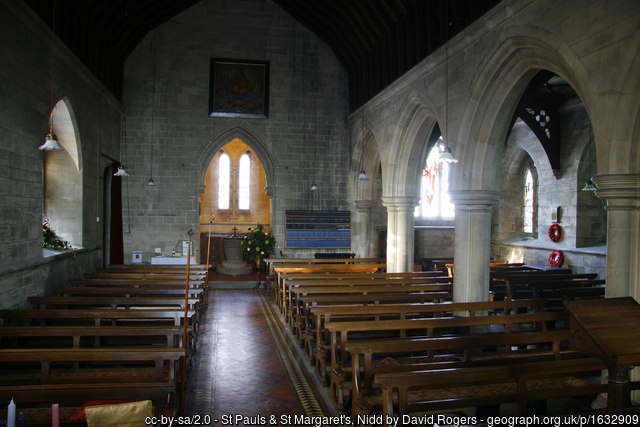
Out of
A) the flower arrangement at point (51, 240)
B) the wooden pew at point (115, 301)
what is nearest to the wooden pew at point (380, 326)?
the wooden pew at point (115, 301)

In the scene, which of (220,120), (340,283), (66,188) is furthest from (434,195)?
(66,188)

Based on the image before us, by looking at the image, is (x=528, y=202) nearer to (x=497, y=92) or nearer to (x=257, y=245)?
(x=257, y=245)

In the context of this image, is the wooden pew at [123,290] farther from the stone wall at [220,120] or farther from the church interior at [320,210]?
the stone wall at [220,120]

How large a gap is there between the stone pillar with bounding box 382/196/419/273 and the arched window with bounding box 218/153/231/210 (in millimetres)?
8759

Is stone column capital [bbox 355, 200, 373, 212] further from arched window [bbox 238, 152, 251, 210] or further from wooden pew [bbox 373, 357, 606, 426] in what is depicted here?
wooden pew [bbox 373, 357, 606, 426]

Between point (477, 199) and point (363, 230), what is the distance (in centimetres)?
732

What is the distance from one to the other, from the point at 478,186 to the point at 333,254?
7.37 m

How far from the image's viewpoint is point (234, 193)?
19125 mm

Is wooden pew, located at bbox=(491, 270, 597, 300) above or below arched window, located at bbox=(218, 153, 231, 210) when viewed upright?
below

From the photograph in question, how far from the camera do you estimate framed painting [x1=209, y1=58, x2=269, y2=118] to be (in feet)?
48.4

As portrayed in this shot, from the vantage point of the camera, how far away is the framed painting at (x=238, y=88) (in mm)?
14758

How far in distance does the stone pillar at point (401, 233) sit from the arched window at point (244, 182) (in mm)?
8477

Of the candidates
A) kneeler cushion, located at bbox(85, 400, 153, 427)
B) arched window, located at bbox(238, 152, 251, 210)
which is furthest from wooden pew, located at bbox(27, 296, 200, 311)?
arched window, located at bbox(238, 152, 251, 210)

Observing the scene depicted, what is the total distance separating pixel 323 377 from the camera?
5.84 metres
